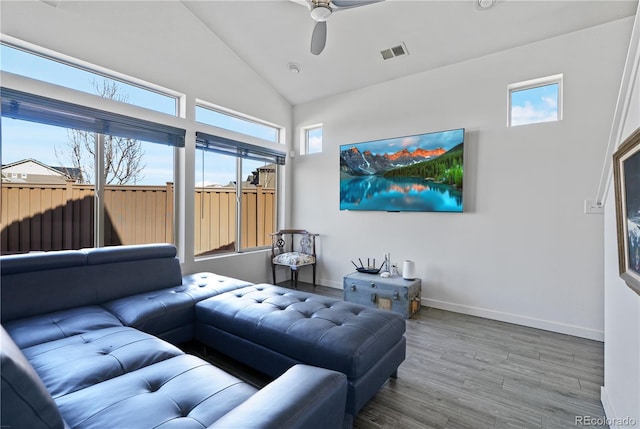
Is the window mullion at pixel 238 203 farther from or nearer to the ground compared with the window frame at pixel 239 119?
nearer to the ground

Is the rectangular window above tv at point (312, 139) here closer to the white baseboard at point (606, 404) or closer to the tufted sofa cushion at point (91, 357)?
the tufted sofa cushion at point (91, 357)

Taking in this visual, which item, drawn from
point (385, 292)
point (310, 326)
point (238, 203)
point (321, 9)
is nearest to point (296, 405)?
point (310, 326)

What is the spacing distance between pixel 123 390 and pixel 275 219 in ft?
12.1

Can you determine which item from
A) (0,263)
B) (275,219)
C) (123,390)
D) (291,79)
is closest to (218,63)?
(291,79)

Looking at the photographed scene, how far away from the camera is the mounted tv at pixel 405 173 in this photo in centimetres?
337

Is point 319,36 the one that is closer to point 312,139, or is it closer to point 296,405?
point 312,139

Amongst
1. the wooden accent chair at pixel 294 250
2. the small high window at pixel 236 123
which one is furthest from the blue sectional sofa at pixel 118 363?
the small high window at pixel 236 123

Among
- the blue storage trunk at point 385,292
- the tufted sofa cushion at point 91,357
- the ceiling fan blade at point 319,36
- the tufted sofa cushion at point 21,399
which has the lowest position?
the blue storage trunk at point 385,292

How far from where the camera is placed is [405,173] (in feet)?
12.1

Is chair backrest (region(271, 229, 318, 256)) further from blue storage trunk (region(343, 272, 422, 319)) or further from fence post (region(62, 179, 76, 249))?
fence post (region(62, 179, 76, 249))

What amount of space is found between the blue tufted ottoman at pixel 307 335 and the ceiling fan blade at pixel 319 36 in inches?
84.7

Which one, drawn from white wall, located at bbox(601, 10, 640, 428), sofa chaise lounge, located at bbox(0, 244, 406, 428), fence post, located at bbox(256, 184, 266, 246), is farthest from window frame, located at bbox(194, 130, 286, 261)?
white wall, located at bbox(601, 10, 640, 428)

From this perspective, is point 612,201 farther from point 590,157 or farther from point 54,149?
point 54,149

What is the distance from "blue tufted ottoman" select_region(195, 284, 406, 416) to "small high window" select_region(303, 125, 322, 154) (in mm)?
2916
